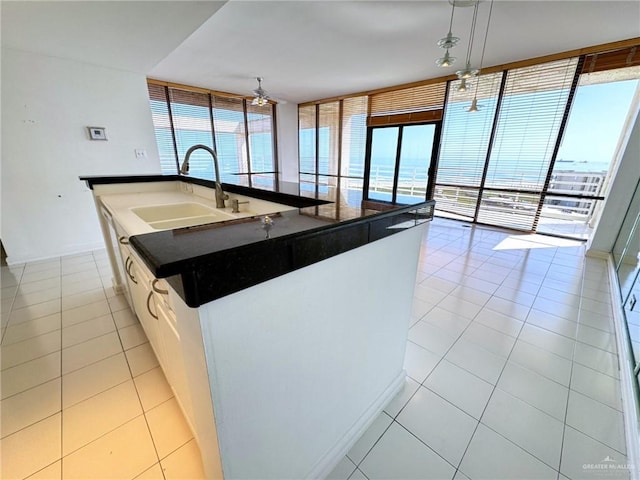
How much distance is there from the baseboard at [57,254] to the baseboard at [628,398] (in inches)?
203

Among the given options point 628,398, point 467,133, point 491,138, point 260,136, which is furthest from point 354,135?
point 628,398

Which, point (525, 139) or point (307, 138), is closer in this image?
point (525, 139)

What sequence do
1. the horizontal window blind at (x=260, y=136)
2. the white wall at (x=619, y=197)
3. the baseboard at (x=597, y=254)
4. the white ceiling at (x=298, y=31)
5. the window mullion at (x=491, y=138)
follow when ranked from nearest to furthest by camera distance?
the white ceiling at (x=298, y=31) → the white wall at (x=619, y=197) → the baseboard at (x=597, y=254) → the window mullion at (x=491, y=138) → the horizontal window blind at (x=260, y=136)

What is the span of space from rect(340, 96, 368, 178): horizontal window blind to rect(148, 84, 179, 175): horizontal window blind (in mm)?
3776

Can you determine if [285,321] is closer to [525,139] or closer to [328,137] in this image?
[525,139]

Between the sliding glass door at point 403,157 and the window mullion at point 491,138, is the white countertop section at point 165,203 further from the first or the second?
the window mullion at point 491,138

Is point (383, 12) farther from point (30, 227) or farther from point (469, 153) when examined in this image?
point (30, 227)

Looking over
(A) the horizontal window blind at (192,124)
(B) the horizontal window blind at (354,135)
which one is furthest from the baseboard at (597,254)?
(A) the horizontal window blind at (192,124)

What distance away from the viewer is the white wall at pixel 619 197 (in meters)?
3.01

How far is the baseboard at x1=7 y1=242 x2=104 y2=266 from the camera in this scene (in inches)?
122

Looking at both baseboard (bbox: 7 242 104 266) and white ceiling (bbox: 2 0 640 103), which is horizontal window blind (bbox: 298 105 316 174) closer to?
white ceiling (bbox: 2 0 640 103)

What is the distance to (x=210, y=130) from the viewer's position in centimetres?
564

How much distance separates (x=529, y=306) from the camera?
2.33m

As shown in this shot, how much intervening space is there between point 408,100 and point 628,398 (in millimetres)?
5205
